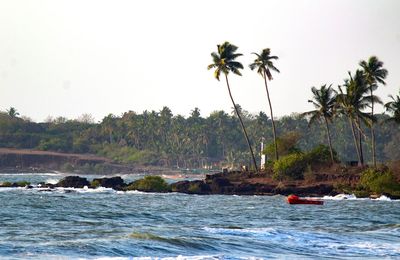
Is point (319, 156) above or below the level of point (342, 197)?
above

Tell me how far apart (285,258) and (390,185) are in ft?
173

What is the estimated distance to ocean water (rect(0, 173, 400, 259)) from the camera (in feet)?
115

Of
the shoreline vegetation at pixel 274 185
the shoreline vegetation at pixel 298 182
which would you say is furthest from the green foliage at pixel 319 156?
the shoreline vegetation at pixel 274 185

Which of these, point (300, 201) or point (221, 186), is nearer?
point (300, 201)

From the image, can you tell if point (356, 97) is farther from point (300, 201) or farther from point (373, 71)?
point (300, 201)

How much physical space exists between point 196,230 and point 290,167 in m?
52.8

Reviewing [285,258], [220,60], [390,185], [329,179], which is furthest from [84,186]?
[285,258]

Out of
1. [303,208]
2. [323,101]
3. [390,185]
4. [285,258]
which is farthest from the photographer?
[323,101]

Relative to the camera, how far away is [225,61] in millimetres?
101562

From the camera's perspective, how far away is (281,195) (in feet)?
289

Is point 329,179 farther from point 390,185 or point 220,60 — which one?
point 220,60

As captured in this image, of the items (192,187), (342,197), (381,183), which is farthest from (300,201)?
(192,187)

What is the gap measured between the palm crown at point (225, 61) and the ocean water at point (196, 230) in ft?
107

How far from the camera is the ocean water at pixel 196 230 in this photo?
35094 mm
